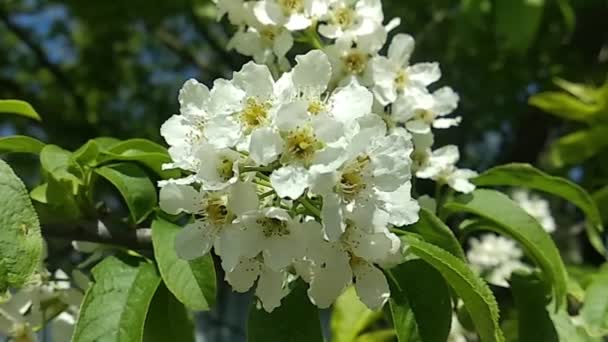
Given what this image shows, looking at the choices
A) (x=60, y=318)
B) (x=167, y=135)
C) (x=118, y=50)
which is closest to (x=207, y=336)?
(x=118, y=50)

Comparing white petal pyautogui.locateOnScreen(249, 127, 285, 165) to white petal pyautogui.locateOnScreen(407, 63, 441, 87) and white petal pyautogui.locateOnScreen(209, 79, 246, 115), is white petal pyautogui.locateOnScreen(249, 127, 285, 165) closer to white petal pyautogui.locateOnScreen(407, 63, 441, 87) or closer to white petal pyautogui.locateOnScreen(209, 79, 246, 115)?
white petal pyautogui.locateOnScreen(209, 79, 246, 115)

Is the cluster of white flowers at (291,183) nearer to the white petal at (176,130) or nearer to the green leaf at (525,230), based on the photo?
the white petal at (176,130)

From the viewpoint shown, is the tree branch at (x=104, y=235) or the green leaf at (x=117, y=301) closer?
the green leaf at (x=117, y=301)

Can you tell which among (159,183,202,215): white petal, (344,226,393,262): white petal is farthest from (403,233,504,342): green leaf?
(159,183,202,215): white petal

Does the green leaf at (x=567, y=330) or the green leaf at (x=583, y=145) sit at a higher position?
the green leaf at (x=567, y=330)

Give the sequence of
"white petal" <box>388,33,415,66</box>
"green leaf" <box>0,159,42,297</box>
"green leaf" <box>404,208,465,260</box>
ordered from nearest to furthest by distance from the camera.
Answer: "green leaf" <box>0,159,42,297</box>
"green leaf" <box>404,208,465,260</box>
"white petal" <box>388,33,415,66</box>

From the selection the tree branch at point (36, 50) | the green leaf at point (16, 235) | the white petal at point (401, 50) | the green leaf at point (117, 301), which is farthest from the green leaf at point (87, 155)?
the tree branch at point (36, 50)
